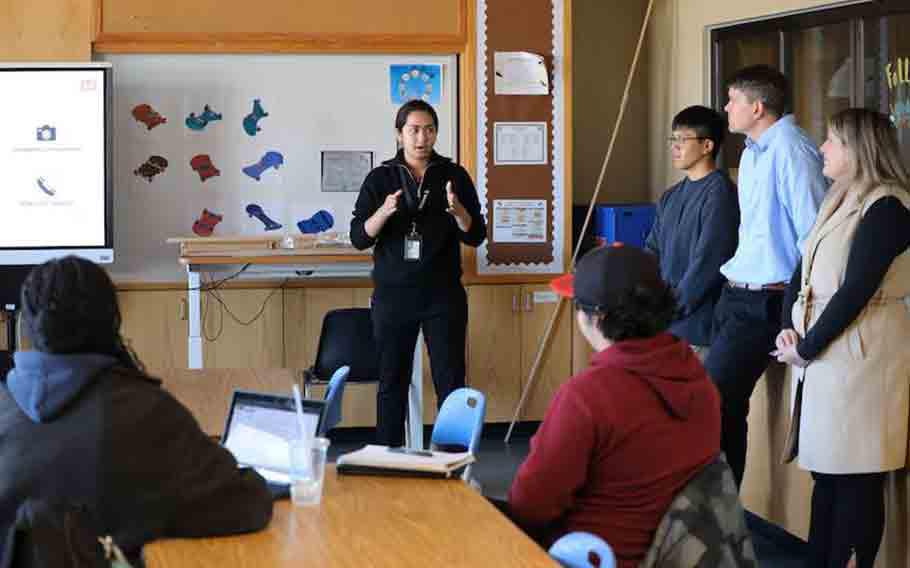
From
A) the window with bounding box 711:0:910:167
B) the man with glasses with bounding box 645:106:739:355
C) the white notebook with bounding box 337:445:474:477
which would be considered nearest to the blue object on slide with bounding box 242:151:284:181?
the window with bounding box 711:0:910:167

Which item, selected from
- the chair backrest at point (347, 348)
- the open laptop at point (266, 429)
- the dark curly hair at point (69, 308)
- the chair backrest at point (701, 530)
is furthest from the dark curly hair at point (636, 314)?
the chair backrest at point (347, 348)

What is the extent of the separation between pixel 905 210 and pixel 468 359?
3.42 m

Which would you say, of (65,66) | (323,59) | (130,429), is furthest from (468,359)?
(130,429)

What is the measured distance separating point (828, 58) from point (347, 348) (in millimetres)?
2596

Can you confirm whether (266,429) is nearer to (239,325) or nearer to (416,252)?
(416,252)

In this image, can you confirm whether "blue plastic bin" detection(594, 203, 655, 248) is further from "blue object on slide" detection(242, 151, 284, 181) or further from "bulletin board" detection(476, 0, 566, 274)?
"blue object on slide" detection(242, 151, 284, 181)

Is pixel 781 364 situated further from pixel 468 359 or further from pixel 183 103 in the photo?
pixel 183 103

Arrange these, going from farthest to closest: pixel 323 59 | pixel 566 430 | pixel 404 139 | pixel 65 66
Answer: pixel 323 59 < pixel 65 66 < pixel 404 139 < pixel 566 430

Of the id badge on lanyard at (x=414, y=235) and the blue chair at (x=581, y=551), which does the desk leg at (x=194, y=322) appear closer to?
the id badge on lanyard at (x=414, y=235)

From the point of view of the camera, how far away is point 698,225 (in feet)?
17.5

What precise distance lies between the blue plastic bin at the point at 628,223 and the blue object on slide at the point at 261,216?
5.55 ft

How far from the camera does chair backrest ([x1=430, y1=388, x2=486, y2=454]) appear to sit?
407 cm

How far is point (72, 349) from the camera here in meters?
2.48

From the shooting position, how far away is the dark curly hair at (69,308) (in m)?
2.46
